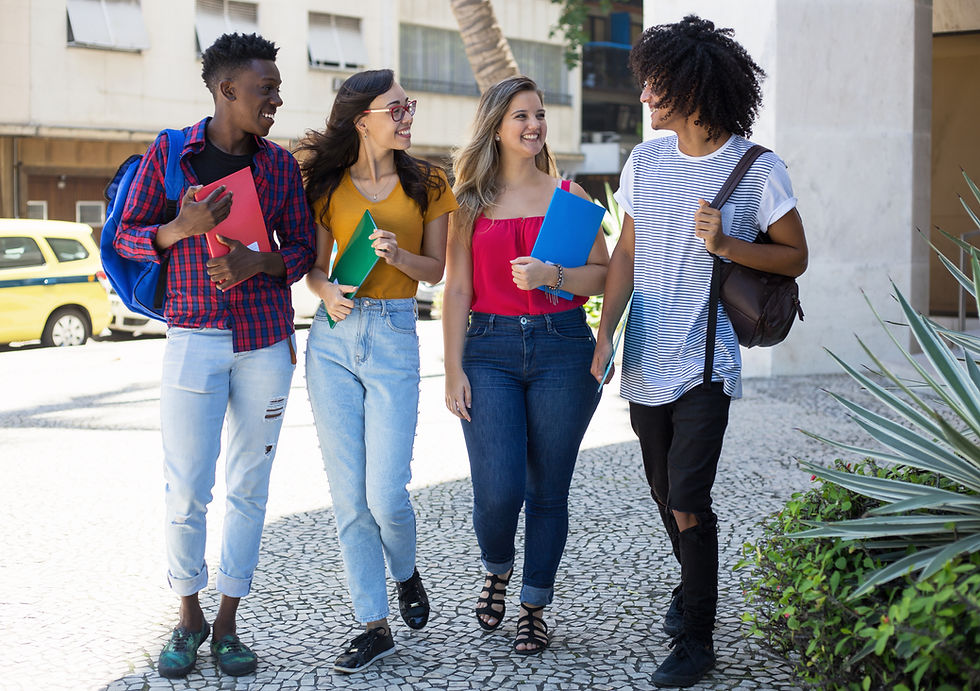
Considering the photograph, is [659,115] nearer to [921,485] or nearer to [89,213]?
[921,485]

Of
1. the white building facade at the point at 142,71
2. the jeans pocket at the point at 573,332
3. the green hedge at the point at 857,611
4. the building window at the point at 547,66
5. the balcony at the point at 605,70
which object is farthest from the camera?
the balcony at the point at 605,70

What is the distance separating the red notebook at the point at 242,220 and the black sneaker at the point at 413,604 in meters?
1.30

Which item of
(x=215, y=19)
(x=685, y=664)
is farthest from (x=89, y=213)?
(x=685, y=664)

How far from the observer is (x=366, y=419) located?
3.76 meters

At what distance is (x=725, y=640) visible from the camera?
3.85 m

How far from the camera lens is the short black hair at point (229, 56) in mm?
3562

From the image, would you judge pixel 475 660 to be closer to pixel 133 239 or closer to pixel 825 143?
pixel 133 239

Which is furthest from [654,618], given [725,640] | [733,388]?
[733,388]

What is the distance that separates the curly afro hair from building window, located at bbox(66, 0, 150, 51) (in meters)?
24.2

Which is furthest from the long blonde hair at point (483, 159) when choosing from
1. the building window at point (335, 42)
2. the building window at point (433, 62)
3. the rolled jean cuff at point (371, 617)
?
the building window at point (433, 62)

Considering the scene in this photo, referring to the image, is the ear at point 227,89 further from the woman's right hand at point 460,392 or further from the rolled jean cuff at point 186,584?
the rolled jean cuff at point 186,584

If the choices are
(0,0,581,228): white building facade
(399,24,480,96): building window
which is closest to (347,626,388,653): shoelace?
(0,0,581,228): white building facade

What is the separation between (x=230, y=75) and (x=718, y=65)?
5.14 ft

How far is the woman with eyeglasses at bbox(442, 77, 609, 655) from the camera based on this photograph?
3.83m
